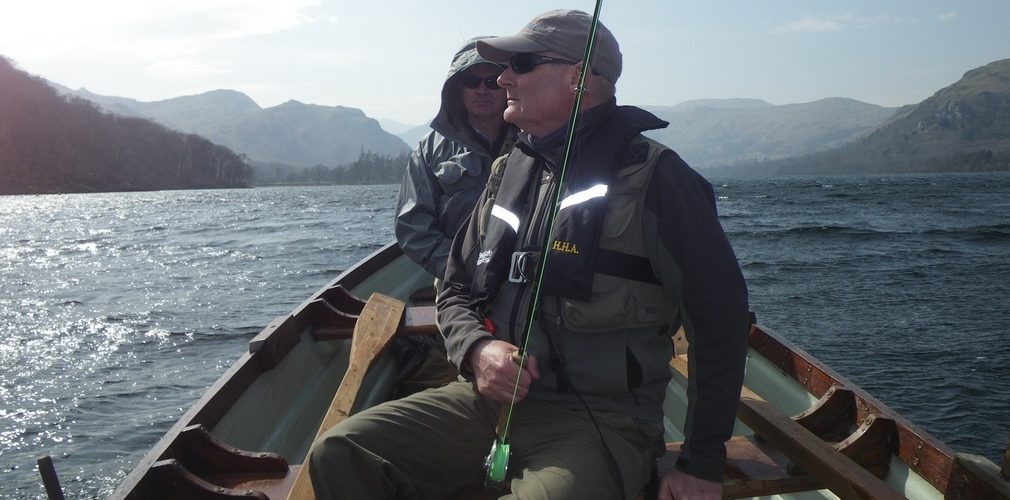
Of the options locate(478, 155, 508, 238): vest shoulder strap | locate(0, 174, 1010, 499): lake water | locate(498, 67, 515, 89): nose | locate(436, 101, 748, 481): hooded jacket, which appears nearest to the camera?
locate(436, 101, 748, 481): hooded jacket

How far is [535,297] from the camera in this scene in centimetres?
284

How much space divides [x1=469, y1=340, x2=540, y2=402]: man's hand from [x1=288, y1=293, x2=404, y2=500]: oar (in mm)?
871

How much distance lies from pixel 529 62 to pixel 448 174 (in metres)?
3.05

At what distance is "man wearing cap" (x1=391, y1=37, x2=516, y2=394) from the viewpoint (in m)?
5.90

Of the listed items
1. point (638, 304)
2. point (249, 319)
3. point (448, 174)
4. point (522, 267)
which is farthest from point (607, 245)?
point (249, 319)

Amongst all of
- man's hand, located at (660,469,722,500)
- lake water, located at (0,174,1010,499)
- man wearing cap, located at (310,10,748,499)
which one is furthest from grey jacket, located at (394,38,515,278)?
lake water, located at (0,174,1010,499)

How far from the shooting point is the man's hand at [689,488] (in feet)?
8.67

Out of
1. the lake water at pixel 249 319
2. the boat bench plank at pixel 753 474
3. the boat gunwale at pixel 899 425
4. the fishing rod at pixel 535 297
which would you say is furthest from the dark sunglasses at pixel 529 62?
the lake water at pixel 249 319

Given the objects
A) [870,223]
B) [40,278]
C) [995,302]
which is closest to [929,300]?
[995,302]

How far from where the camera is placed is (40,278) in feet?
77.3

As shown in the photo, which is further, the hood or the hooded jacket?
the hood

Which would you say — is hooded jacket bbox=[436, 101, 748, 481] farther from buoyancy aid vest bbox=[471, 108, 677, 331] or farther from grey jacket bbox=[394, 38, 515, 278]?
grey jacket bbox=[394, 38, 515, 278]

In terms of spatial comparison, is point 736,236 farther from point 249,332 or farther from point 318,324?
point 318,324

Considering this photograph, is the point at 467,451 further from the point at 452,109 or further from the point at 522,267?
the point at 452,109
